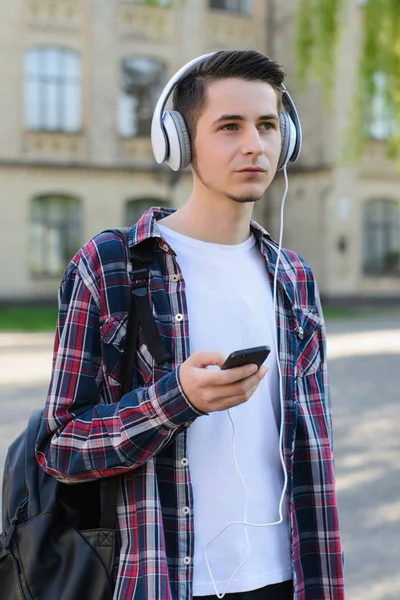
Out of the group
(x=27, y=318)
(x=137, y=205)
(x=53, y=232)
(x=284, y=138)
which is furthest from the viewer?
(x=137, y=205)

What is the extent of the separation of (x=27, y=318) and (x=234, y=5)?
12.4m

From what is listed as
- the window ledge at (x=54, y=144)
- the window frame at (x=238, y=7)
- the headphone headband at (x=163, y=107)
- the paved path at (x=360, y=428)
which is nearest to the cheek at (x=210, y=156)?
the headphone headband at (x=163, y=107)

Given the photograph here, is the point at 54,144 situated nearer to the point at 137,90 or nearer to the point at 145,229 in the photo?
the point at 137,90

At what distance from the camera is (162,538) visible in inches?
67.4

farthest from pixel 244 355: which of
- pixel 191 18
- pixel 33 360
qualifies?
pixel 191 18

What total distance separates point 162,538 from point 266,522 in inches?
9.8

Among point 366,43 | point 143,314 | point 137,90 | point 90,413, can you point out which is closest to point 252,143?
point 143,314

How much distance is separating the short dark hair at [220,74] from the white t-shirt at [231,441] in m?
0.27

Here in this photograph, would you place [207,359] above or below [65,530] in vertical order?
above

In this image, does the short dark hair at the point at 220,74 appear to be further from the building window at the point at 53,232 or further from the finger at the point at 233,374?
the building window at the point at 53,232

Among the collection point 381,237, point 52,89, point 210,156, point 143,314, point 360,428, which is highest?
point 52,89

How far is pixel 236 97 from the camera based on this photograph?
185 cm

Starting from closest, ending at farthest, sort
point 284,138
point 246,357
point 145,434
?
point 246,357 < point 145,434 < point 284,138

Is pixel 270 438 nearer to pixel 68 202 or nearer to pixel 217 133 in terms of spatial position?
pixel 217 133
